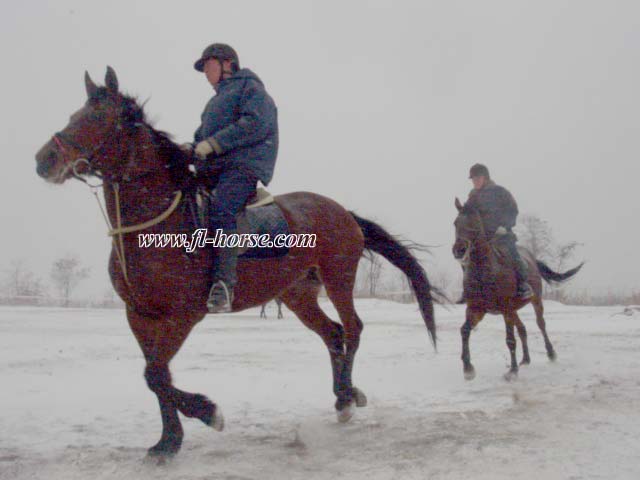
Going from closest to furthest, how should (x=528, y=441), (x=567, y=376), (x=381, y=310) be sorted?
(x=528, y=441), (x=567, y=376), (x=381, y=310)

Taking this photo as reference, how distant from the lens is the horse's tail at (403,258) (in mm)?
6594

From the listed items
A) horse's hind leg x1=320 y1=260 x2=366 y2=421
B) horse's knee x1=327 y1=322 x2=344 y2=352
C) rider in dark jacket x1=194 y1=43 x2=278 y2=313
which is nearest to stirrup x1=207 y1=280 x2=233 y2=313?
rider in dark jacket x1=194 y1=43 x2=278 y2=313

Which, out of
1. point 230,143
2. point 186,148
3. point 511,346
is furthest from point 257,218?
point 511,346

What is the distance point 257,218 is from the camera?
4883 millimetres

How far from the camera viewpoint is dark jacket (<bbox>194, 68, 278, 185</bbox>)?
4.62 metres

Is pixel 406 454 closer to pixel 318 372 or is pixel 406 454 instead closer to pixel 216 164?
pixel 216 164

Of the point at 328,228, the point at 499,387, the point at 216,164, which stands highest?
the point at 216,164

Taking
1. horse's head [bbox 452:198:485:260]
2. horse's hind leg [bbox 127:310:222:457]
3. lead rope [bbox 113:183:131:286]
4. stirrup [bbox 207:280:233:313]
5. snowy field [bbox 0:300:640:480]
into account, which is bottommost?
snowy field [bbox 0:300:640:480]

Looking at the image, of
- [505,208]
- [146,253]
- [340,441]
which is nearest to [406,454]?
[340,441]

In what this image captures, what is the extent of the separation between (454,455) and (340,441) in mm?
998

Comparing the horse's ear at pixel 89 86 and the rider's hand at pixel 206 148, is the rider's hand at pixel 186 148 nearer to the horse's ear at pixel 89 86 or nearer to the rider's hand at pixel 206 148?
the rider's hand at pixel 206 148

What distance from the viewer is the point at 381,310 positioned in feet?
87.0

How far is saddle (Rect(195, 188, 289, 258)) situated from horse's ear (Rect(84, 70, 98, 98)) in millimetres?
1078

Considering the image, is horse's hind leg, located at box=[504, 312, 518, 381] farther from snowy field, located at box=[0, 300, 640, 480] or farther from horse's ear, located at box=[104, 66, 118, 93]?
horse's ear, located at box=[104, 66, 118, 93]
